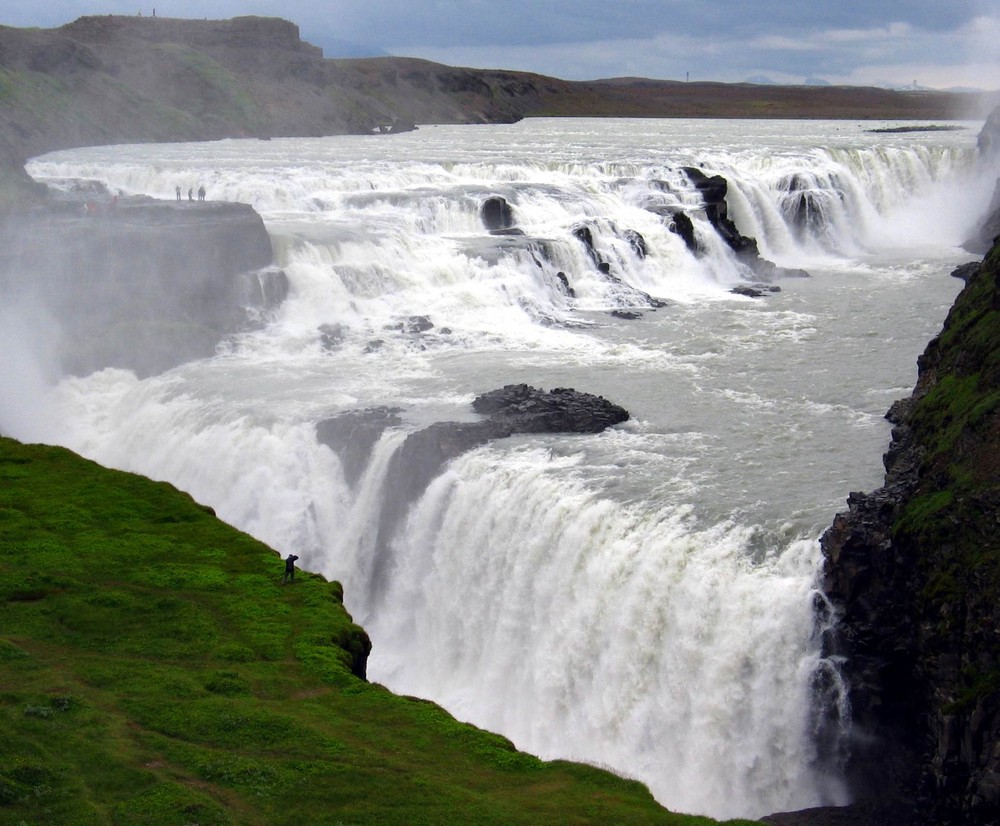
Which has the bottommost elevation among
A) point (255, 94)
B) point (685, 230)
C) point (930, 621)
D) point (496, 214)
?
point (930, 621)

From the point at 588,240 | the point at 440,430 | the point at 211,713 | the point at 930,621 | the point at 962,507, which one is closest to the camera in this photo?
the point at 211,713

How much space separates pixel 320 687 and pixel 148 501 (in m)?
7.77

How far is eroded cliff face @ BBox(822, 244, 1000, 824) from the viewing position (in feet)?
52.1

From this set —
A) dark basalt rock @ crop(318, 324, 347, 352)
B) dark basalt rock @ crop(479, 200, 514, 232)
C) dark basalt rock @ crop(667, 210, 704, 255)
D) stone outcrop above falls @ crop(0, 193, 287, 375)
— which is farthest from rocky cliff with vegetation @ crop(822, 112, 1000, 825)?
dark basalt rock @ crop(479, 200, 514, 232)

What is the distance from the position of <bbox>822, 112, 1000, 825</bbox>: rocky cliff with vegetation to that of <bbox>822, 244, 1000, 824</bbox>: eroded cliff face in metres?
0.02

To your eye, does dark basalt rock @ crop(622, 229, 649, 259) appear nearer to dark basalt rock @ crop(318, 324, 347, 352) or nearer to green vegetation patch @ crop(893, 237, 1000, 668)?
dark basalt rock @ crop(318, 324, 347, 352)

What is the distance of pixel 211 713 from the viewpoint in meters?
15.3

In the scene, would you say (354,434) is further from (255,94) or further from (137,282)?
(255,94)

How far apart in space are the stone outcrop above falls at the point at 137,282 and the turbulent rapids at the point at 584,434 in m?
0.90

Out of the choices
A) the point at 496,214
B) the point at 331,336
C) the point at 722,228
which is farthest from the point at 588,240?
the point at 331,336

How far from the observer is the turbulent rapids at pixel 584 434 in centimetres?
1961

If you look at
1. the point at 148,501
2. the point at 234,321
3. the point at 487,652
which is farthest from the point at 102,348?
the point at 487,652

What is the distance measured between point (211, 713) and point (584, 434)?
13.0m

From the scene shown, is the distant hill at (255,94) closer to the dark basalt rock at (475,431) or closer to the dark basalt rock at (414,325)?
the dark basalt rock at (414,325)
